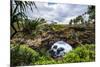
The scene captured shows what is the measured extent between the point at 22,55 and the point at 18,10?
48 centimetres

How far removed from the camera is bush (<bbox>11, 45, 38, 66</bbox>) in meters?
2.09

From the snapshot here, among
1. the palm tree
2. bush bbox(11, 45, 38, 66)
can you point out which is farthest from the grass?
the palm tree

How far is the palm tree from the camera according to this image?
208cm

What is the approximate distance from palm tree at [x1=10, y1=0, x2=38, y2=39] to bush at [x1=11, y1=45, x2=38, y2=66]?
0.54ft

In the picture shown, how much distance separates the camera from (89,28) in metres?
2.39

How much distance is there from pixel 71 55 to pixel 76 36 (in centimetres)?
23

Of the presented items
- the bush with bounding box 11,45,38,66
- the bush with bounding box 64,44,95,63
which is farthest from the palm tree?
the bush with bounding box 64,44,95,63

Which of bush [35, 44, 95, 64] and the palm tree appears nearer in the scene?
the palm tree

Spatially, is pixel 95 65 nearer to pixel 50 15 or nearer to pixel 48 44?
pixel 48 44

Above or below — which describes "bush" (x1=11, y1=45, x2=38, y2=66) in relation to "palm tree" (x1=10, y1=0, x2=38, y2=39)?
below

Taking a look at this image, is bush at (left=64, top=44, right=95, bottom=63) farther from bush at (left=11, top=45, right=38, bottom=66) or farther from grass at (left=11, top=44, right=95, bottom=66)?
bush at (left=11, top=45, right=38, bottom=66)

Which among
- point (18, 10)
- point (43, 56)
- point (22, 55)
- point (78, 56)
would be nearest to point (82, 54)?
point (78, 56)

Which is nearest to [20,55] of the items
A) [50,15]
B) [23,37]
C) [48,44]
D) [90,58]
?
[23,37]
